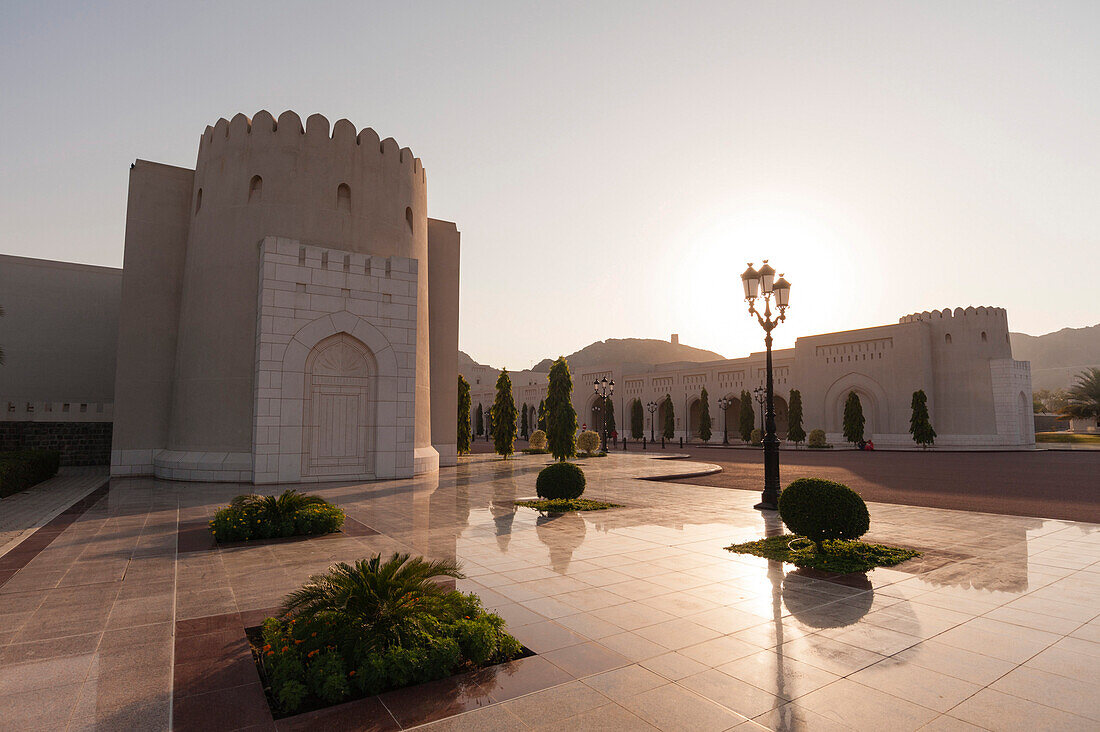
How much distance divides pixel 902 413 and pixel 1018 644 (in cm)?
3910

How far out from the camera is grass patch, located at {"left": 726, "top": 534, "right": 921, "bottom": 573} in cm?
743

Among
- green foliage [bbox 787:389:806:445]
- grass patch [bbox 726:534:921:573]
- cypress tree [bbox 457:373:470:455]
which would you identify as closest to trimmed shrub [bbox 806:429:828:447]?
green foliage [bbox 787:389:806:445]

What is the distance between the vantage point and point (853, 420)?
39.5 metres

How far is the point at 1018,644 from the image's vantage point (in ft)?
15.6

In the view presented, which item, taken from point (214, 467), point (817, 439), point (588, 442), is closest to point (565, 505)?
point (214, 467)

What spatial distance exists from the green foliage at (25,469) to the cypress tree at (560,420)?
18836 millimetres

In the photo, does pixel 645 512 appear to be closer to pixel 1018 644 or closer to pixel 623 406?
pixel 1018 644

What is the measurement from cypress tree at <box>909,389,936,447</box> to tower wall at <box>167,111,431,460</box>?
33.2 metres

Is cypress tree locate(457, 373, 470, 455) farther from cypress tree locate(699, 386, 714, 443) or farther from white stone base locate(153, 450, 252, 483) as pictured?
cypress tree locate(699, 386, 714, 443)

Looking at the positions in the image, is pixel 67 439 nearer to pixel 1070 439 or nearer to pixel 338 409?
pixel 338 409

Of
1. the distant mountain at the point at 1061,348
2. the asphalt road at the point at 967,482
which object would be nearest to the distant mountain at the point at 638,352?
the distant mountain at the point at 1061,348

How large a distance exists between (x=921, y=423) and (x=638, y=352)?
145 m

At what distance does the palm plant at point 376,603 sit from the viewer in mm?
4262

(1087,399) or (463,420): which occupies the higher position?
(1087,399)
